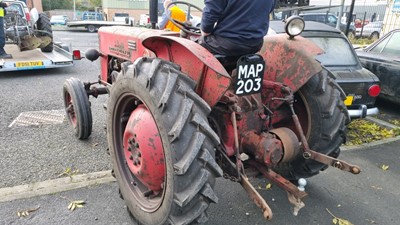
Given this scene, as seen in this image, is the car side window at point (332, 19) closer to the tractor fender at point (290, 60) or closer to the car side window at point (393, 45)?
the car side window at point (393, 45)

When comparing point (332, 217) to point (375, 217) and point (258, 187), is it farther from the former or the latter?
point (258, 187)

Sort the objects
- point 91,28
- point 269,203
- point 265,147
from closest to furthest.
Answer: point 265,147 < point 269,203 < point 91,28

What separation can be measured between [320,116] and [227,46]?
42.0 inches

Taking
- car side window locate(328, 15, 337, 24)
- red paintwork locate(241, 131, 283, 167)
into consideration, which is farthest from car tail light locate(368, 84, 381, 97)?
car side window locate(328, 15, 337, 24)

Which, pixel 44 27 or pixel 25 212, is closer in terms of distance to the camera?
pixel 25 212

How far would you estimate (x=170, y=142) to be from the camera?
189 centimetres

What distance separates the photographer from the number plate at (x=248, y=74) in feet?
7.22

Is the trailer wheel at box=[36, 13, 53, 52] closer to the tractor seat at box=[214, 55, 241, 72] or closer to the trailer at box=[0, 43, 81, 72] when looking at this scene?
the trailer at box=[0, 43, 81, 72]

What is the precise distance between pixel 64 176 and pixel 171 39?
6.74 ft

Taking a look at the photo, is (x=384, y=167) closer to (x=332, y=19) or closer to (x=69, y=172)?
(x=69, y=172)

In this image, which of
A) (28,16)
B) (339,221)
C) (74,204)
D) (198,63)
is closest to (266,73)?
(198,63)

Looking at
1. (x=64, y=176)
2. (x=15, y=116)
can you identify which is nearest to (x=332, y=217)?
(x=64, y=176)

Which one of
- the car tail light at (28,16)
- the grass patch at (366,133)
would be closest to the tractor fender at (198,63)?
the grass patch at (366,133)

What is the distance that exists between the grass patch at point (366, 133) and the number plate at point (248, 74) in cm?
309
